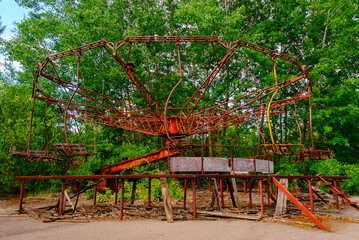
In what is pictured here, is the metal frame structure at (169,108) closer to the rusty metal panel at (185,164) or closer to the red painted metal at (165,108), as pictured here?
the red painted metal at (165,108)

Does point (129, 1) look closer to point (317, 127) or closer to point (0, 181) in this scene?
point (0, 181)

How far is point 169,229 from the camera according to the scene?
734 centimetres

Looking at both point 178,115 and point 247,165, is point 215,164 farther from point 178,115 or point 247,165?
point 178,115

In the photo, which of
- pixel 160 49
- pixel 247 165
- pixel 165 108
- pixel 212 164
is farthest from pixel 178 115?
pixel 160 49

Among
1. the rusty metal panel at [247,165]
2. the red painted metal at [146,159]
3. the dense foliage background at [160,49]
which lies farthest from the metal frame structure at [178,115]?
the dense foliage background at [160,49]

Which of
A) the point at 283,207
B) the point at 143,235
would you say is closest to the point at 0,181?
the point at 143,235

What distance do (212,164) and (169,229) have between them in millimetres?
3560

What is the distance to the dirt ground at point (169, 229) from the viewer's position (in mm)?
6641

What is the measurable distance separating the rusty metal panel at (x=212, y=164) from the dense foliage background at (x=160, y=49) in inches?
413

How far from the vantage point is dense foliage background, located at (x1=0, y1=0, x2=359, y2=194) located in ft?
65.9

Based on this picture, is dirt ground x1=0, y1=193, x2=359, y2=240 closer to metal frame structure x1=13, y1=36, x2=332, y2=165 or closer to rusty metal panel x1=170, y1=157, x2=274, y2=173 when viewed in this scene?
rusty metal panel x1=170, y1=157, x2=274, y2=173

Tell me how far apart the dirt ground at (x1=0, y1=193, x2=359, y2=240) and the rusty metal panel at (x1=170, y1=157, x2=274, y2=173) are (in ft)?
6.40

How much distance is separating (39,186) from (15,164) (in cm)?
288

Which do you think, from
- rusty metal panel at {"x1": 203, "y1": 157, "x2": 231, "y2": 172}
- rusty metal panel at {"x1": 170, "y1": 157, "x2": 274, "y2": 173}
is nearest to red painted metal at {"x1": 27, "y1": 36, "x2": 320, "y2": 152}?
rusty metal panel at {"x1": 170, "y1": 157, "x2": 274, "y2": 173}
